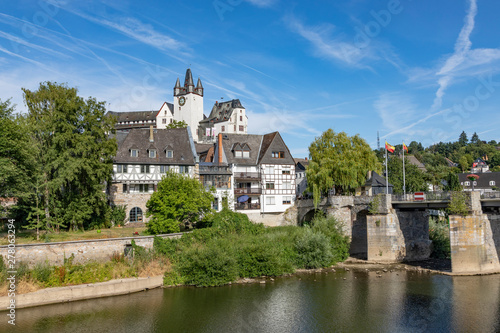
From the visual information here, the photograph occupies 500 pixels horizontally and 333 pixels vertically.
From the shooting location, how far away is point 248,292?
1144 inches

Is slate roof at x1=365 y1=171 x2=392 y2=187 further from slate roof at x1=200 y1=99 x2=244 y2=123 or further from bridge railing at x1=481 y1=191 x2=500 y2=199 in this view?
slate roof at x1=200 y1=99 x2=244 y2=123

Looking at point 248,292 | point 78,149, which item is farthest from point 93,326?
point 78,149

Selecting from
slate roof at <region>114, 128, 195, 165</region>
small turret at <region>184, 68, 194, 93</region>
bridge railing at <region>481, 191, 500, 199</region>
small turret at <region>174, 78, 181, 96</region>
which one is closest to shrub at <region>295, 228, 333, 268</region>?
bridge railing at <region>481, 191, 500, 199</region>

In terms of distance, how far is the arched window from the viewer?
43.5 meters

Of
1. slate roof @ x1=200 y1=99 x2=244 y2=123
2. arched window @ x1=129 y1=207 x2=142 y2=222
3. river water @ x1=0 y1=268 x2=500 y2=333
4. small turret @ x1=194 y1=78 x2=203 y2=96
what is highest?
Answer: small turret @ x1=194 y1=78 x2=203 y2=96

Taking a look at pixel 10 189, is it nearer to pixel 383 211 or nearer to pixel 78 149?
pixel 78 149

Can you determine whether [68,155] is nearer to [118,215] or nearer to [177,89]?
[118,215]

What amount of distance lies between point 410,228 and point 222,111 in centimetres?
7312

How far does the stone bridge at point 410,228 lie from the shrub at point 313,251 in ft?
18.1

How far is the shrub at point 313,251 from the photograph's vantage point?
120ft

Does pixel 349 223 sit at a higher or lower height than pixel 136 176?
lower

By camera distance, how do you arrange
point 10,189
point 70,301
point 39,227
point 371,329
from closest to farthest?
point 371,329, point 70,301, point 10,189, point 39,227

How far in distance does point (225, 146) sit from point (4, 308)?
3248 cm

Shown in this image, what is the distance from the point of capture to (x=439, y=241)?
1706 inches
